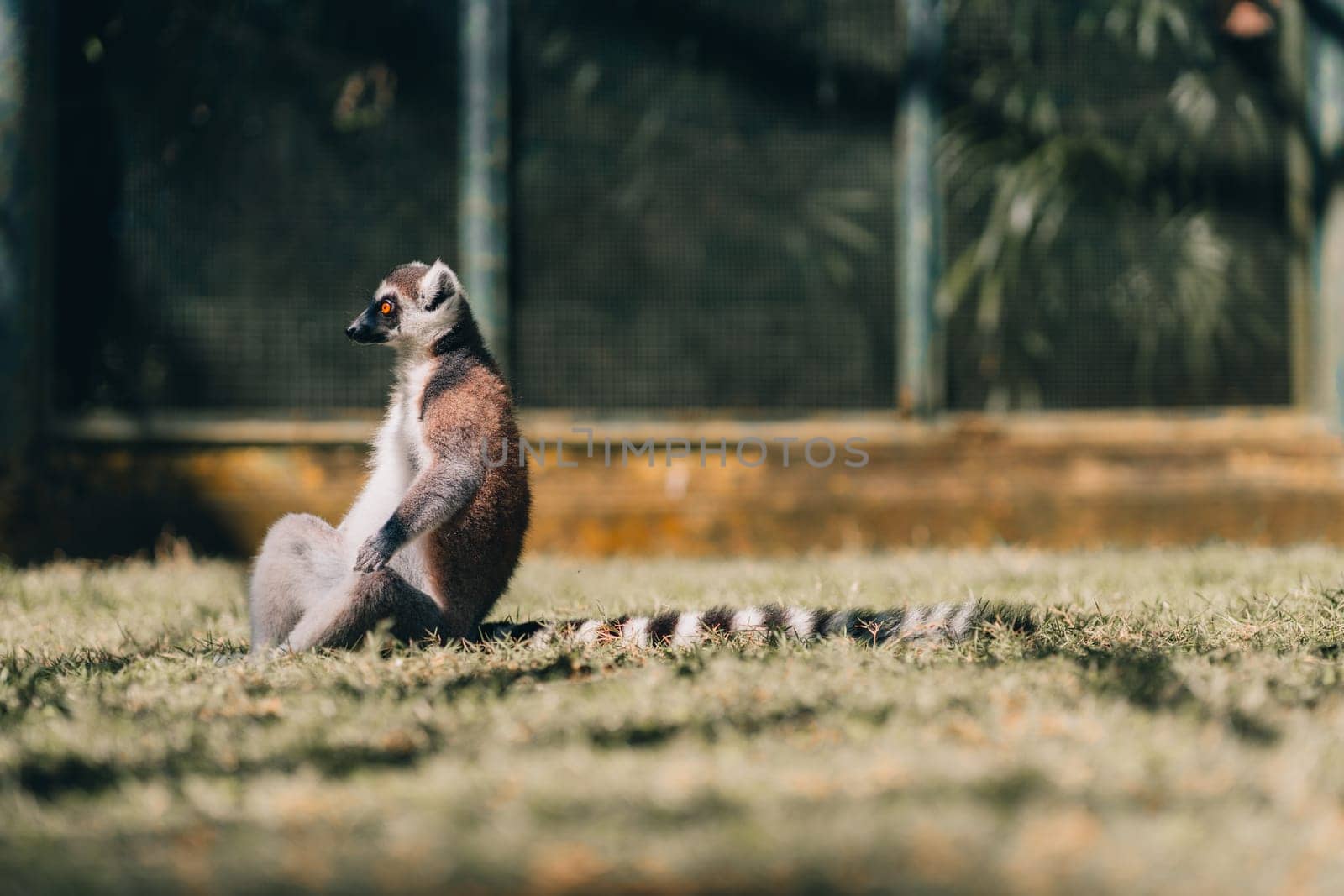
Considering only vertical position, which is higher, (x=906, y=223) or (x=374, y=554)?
(x=906, y=223)

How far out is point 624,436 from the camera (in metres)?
6.99

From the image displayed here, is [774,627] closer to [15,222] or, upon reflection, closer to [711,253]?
[711,253]

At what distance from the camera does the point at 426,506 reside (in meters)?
3.26

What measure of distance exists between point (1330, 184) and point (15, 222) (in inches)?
298

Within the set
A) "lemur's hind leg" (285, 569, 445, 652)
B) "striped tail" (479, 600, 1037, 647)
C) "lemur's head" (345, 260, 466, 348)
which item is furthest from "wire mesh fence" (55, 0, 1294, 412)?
"lemur's hind leg" (285, 569, 445, 652)

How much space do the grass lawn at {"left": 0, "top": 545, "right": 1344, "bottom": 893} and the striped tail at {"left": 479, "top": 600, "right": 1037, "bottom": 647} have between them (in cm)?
11

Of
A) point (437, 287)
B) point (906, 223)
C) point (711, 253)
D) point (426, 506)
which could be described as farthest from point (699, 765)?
point (906, 223)

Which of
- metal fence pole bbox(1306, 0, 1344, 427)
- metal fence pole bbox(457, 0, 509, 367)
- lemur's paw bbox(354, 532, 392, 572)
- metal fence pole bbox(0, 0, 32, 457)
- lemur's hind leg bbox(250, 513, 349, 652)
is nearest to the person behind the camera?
lemur's paw bbox(354, 532, 392, 572)

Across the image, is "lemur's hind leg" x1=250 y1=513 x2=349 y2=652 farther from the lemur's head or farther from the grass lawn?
the lemur's head

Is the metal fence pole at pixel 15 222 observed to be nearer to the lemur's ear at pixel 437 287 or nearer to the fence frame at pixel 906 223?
the fence frame at pixel 906 223

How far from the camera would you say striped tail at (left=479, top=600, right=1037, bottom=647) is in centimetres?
348

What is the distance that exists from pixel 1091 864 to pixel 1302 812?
0.46m

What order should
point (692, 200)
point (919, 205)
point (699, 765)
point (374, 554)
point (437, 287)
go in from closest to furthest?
point (699, 765)
point (374, 554)
point (437, 287)
point (692, 200)
point (919, 205)

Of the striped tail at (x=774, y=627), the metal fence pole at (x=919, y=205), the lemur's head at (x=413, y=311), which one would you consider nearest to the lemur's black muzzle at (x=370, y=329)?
the lemur's head at (x=413, y=311)
